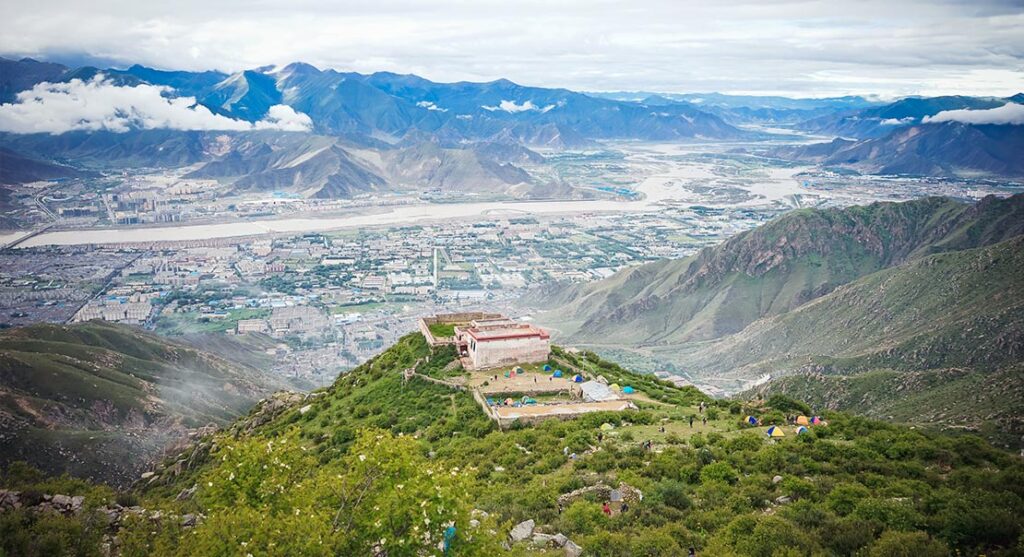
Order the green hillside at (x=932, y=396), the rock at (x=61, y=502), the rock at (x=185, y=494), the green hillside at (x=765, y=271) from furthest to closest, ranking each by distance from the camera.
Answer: the green hillside at (x=765, y=271)
the green hillside at (x=932, y=396)
the rock at (x=185, y=494)
the rock at (x=61, y=502)

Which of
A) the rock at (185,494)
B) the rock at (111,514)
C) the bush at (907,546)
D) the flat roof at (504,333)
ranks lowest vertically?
the rock at (185,494)

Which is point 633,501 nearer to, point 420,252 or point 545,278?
point 545,278

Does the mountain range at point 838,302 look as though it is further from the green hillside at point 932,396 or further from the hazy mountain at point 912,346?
the green hillside at point 932,396

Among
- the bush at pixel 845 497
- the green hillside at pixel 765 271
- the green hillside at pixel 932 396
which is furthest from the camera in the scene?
the green hillside at pixel 765 271

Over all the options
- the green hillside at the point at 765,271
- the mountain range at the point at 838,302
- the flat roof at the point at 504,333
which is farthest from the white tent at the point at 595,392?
the green hillside at the point at 765,271

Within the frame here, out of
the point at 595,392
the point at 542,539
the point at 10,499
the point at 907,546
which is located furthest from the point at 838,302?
the point at 10,499
